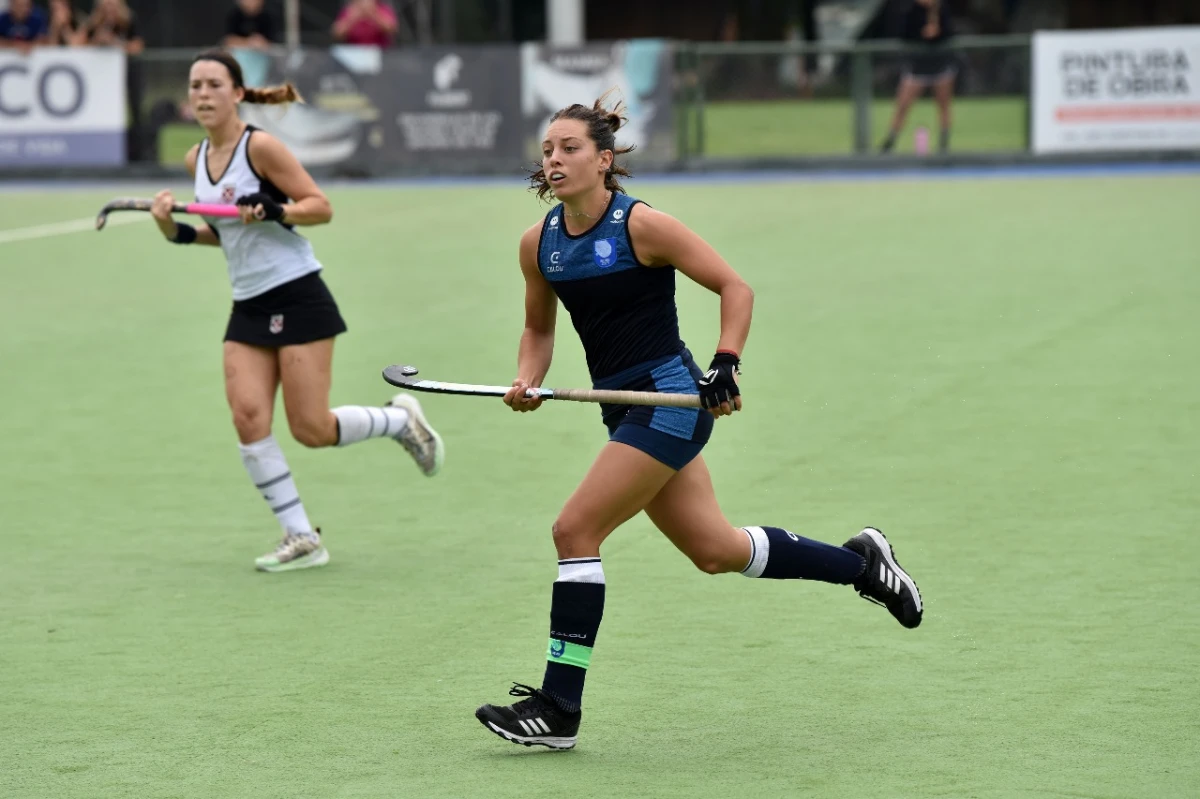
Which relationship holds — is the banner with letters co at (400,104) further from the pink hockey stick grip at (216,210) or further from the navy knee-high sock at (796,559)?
the navy knee-high sock at (796,559)

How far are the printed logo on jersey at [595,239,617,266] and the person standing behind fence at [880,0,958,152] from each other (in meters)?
18.2

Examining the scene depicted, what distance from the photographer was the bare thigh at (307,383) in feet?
25.7

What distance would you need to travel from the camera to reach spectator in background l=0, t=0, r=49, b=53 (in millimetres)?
23438

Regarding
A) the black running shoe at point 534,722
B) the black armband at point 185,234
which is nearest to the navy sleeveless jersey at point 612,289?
the black running shoe at point 534,722

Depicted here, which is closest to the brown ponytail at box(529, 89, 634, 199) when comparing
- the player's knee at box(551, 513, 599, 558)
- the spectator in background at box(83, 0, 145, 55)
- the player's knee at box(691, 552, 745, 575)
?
the player's knee at box(551, 513, 599, 558)

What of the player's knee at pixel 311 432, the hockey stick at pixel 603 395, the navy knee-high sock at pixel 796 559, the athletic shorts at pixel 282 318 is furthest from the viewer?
the player's knee at pixel 311 432

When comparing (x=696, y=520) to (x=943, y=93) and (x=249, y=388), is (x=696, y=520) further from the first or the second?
(x=943, y=93)

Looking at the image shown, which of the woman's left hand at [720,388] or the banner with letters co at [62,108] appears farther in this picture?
the banner with letters co at [62,108]

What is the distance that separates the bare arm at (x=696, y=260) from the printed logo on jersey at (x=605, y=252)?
0.22 feet

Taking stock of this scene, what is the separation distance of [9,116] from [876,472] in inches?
683

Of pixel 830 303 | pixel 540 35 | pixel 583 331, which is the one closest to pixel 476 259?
pixel 830 303

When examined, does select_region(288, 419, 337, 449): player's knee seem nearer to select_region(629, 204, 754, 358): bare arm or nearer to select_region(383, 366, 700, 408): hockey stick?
select_region(383, 366, 700, 408): hockey stick

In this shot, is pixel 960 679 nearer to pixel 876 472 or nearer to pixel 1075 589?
pixel 1075 589

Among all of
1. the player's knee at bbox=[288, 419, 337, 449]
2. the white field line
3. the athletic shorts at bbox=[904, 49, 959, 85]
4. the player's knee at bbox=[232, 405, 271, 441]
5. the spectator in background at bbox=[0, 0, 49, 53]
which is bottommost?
the player's knee at bbox=[288, 419, 337, 449]
